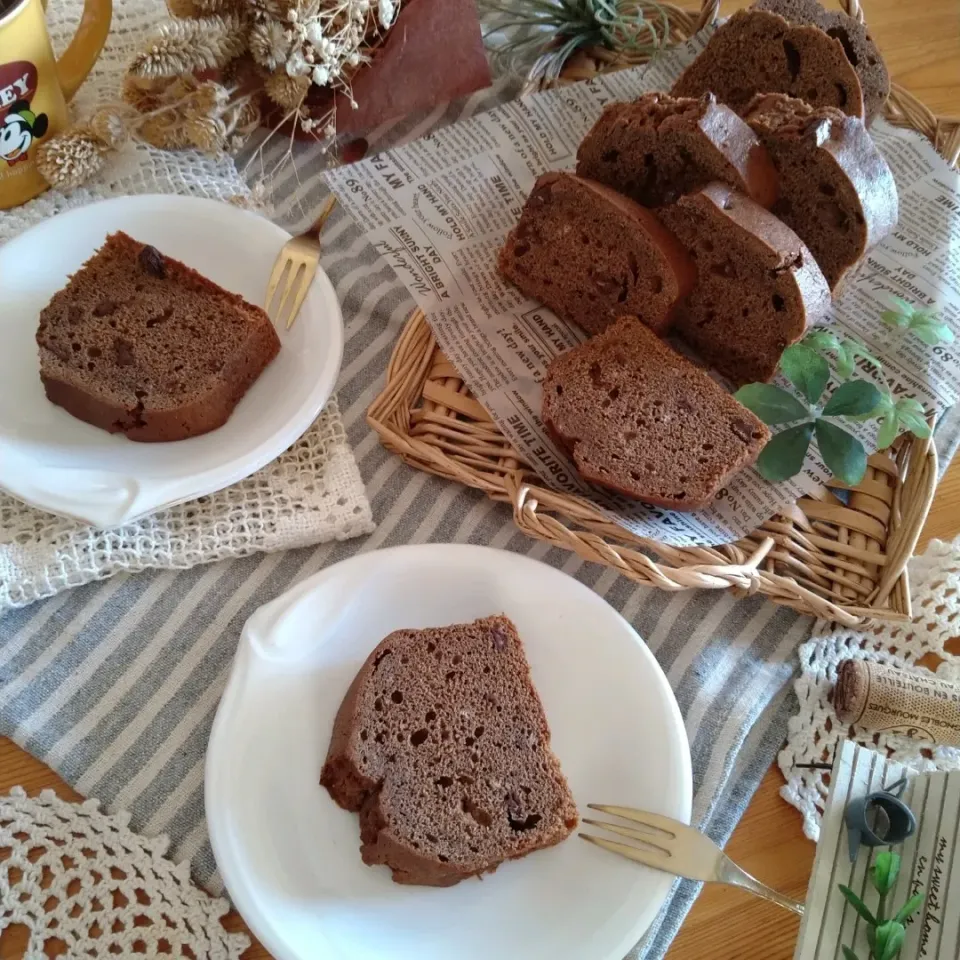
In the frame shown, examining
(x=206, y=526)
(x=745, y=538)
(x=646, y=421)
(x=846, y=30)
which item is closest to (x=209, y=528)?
(x=206, y=526)

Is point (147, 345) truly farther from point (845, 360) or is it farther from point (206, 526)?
point (845, 360)

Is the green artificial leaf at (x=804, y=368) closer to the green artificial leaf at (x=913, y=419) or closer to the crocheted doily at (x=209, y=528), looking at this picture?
the green artificial leaf at (x=913, y=419)

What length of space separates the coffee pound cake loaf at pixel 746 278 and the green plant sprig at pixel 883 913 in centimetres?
65

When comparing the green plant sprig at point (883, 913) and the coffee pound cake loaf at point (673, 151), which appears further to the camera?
the coffee pound cake loaf at point (673, 151)

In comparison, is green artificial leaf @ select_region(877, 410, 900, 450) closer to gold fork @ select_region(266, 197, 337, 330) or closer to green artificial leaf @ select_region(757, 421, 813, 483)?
green artificial leaf @ select_region(757, 421, 813, 483)

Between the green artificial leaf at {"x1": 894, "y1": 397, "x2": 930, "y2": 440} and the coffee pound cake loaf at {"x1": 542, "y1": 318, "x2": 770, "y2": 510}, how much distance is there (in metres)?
0.17

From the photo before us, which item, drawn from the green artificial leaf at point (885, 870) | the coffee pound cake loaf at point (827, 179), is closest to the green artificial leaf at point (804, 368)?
the coffee pound cake loaf at point (827, 179)

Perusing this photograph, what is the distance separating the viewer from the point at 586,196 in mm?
1235

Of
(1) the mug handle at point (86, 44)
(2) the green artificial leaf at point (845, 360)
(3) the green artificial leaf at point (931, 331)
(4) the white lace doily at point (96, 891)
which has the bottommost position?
(4) the white lace doily at point (96, 891)

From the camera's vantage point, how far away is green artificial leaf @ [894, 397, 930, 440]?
1148 millimetres

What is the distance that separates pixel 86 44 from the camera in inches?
50.8

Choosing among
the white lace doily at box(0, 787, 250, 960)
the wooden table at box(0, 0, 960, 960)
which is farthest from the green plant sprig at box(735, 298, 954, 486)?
the white lace doily at box(0, 787, 250, 960)

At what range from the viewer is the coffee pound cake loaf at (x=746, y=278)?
117 cm

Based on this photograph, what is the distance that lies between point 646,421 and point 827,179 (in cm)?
42
